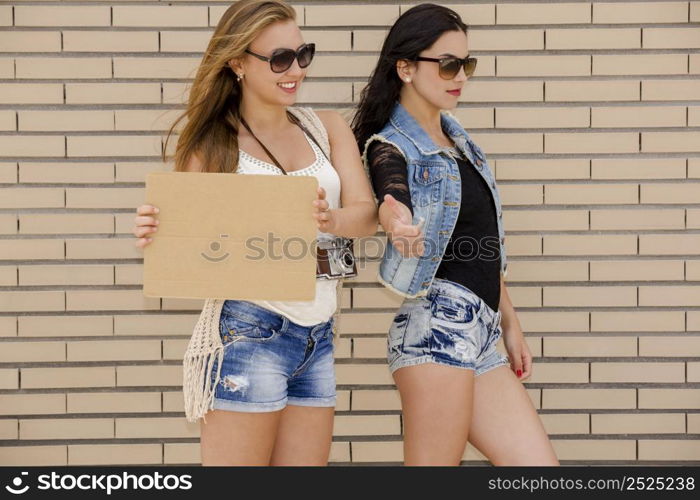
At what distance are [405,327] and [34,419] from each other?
7.37 ft

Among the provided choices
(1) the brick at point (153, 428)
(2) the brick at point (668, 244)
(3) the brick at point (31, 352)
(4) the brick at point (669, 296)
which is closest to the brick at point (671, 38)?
(2) the brick at point (668, 244)

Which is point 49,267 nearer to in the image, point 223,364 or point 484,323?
point 223,364

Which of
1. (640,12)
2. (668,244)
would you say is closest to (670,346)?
(668,244)

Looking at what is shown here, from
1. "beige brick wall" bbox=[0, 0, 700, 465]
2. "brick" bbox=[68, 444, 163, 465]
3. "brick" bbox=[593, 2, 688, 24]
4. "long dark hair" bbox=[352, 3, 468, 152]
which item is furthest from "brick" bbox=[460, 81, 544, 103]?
"brick" bbox=[68, 444, 163, 465]

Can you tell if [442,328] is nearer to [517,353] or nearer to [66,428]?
[517,353]

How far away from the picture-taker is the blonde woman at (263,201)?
8.80 ft

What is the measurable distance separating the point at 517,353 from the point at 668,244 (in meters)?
1.32

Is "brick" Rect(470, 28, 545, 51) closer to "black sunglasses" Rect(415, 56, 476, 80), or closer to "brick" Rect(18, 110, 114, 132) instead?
"black sunglasses" Rect(415, 56, 476, 80)

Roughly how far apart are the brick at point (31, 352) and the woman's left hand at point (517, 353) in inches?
87.9

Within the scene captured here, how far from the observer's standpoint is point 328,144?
2.90m

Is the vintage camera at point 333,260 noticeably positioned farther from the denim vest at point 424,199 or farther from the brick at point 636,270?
the brick at point 636,270

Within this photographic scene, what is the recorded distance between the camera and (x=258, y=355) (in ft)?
8.79

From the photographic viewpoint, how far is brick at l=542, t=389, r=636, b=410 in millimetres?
4215
